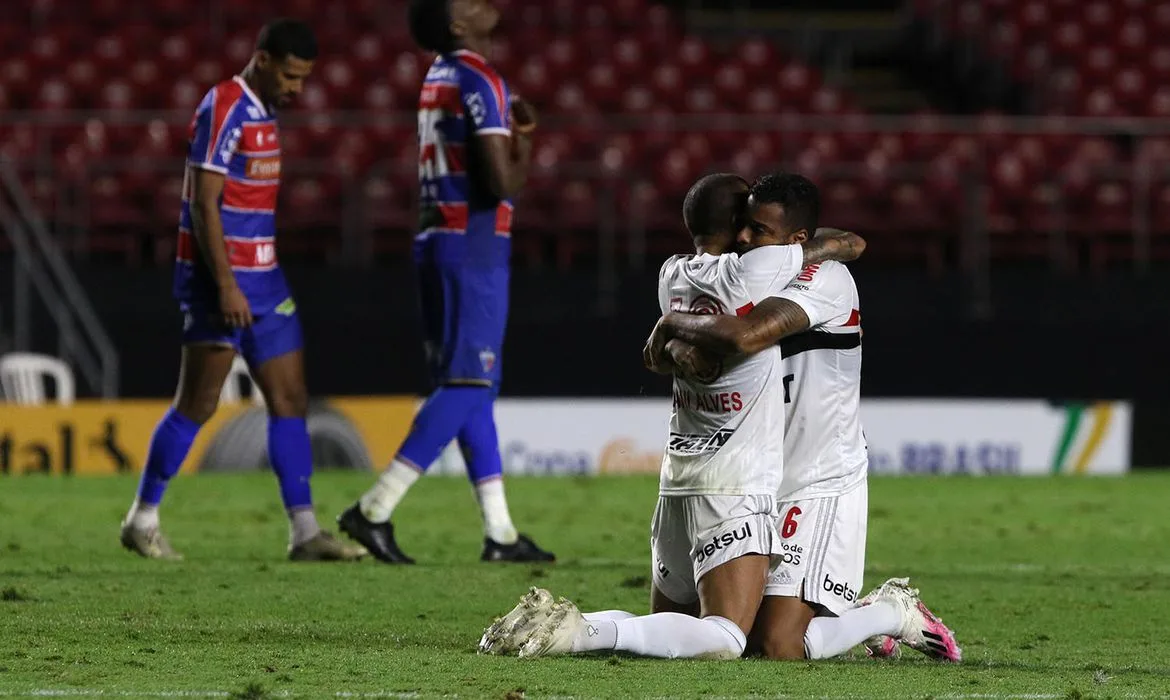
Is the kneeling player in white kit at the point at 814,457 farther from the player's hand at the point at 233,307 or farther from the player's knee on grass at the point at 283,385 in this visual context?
the player's knee on grass at the point at 283,385

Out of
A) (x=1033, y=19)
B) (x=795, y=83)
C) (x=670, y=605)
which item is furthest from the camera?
(x=1033, y=19)

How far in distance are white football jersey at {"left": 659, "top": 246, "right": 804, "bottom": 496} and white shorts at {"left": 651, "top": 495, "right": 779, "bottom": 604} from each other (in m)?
0.03

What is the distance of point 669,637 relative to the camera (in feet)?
16.9

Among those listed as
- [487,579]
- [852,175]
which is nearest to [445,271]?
[487,579]

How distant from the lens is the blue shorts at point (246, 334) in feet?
25.7

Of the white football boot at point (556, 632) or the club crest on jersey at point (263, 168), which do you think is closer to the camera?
the white football boot at point (556, 632)

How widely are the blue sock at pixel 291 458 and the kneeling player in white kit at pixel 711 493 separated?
2.76 meters

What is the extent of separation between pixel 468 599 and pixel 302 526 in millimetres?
1411

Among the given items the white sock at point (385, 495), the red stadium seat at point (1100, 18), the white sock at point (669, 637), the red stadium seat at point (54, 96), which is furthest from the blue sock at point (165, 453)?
the red stadium seat at point (1100, 18)

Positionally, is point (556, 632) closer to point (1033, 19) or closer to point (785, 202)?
point (785, 202)

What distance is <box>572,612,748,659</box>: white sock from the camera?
5.11 metres

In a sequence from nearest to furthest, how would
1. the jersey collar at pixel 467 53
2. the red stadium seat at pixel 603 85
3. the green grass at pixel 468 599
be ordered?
the green grass at pixel 468 599, the jersey collar at pixel 467 53, the red stadium seat at pixel 603 85

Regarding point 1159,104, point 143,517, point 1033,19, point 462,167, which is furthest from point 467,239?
point 1033,19

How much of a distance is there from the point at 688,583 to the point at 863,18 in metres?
17.0
